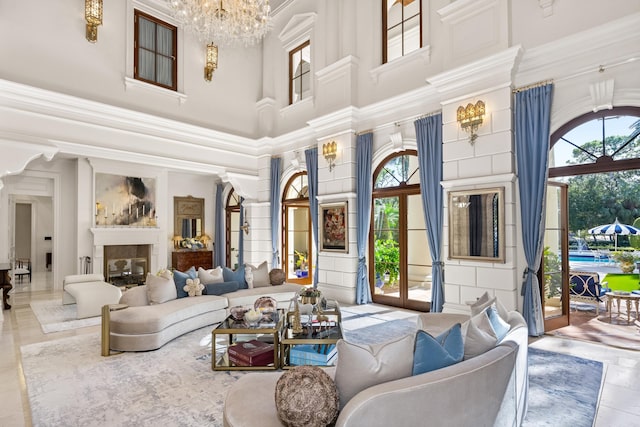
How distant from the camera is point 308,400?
1.78 m

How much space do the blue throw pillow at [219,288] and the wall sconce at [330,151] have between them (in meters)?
3.05

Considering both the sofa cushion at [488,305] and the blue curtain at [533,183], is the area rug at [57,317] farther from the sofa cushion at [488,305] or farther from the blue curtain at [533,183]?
the blue curtain at [533,183]

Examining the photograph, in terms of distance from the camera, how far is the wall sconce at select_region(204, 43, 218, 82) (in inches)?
327

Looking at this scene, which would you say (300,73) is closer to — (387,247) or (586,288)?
(387,247)

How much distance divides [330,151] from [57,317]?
5576 millimetres

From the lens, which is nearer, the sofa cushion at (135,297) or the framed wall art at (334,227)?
the sofa cushion at (135,297)

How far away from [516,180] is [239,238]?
726 cm

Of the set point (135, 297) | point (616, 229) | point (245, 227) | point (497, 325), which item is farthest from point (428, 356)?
point (245, 227)

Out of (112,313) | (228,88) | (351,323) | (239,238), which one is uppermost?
(228,88)

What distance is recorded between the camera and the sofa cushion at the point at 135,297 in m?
4.93

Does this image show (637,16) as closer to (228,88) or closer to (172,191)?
(228,88)

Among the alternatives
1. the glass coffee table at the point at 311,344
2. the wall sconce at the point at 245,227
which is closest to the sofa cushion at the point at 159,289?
the glass coffee table at the point at 311,344

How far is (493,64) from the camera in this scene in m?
5.07

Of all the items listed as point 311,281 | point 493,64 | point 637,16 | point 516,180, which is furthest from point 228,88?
point 637,16
